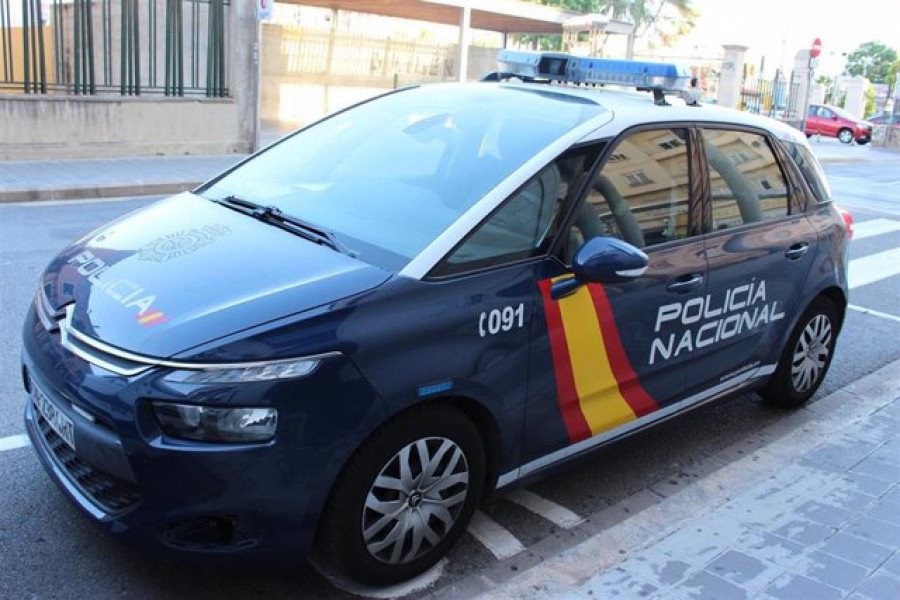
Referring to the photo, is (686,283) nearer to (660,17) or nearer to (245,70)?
(245,70)

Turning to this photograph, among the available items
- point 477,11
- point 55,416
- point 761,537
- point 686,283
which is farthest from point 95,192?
point 477,11

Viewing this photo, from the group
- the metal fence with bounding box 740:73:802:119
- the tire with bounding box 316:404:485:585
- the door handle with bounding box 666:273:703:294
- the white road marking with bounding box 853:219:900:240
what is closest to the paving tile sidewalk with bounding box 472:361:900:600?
the tire with bounding box 316:404:485:585

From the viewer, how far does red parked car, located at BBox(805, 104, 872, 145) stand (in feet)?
119

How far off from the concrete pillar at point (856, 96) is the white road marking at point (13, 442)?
162ft

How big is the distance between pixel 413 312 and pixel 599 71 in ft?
6.67

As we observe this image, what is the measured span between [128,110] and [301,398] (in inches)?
498

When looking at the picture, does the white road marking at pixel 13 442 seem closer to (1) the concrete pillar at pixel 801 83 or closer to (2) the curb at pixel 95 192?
(2) the curb at pixel 95 192

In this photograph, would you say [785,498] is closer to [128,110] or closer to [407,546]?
[407,546]

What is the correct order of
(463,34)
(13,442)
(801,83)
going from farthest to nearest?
(801,83)
(463,34)
(13,442)

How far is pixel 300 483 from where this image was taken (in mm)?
2623

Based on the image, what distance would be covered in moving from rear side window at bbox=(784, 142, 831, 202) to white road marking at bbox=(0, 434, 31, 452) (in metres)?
4.04

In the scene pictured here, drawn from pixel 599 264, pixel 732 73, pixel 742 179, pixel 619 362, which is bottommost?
pixel 619 362

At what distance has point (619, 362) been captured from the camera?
3.57 m

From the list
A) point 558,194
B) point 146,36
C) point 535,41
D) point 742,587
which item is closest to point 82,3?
point 146,36
